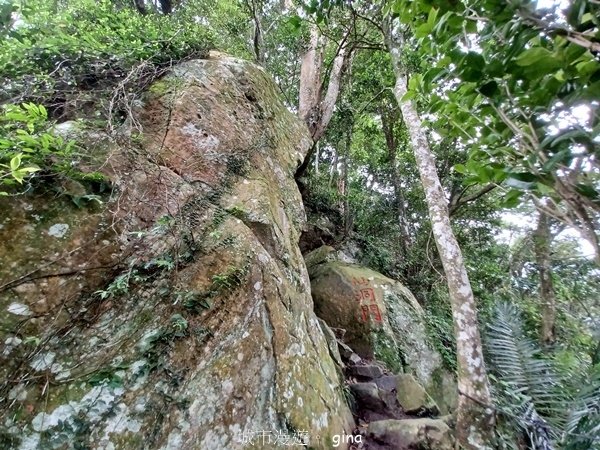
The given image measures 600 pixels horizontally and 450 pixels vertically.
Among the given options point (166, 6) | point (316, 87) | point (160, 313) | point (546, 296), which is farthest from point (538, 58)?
point (166, 6)

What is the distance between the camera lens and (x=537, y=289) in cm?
780

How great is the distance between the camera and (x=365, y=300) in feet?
19.5

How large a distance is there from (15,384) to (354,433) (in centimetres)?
295

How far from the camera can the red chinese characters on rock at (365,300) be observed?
5.78m

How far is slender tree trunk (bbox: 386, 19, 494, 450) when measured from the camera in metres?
2.82

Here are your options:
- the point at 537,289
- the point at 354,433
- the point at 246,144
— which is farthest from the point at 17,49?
the point at 537,289

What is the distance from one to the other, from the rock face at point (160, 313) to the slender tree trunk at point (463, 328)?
118cm

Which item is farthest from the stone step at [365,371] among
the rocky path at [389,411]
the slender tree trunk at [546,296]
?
the slender tree trunk at [546,296]

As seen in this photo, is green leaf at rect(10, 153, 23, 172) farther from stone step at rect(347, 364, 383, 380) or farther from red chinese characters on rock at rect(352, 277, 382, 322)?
red chinese characters on rock at rect(352, 277, 382, 322)

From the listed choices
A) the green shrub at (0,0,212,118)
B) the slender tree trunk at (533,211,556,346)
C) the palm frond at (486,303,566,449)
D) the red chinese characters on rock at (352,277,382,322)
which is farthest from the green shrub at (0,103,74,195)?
the slender tree trunk at (533,211,556,346)

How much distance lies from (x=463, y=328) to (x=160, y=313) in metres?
2.82

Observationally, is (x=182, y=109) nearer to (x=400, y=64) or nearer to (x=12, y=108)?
(x=12, y=108)

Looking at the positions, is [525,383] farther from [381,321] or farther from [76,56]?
[76,56]

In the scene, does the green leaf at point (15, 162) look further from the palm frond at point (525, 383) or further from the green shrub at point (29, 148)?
the palm frond at point (525, 383)
